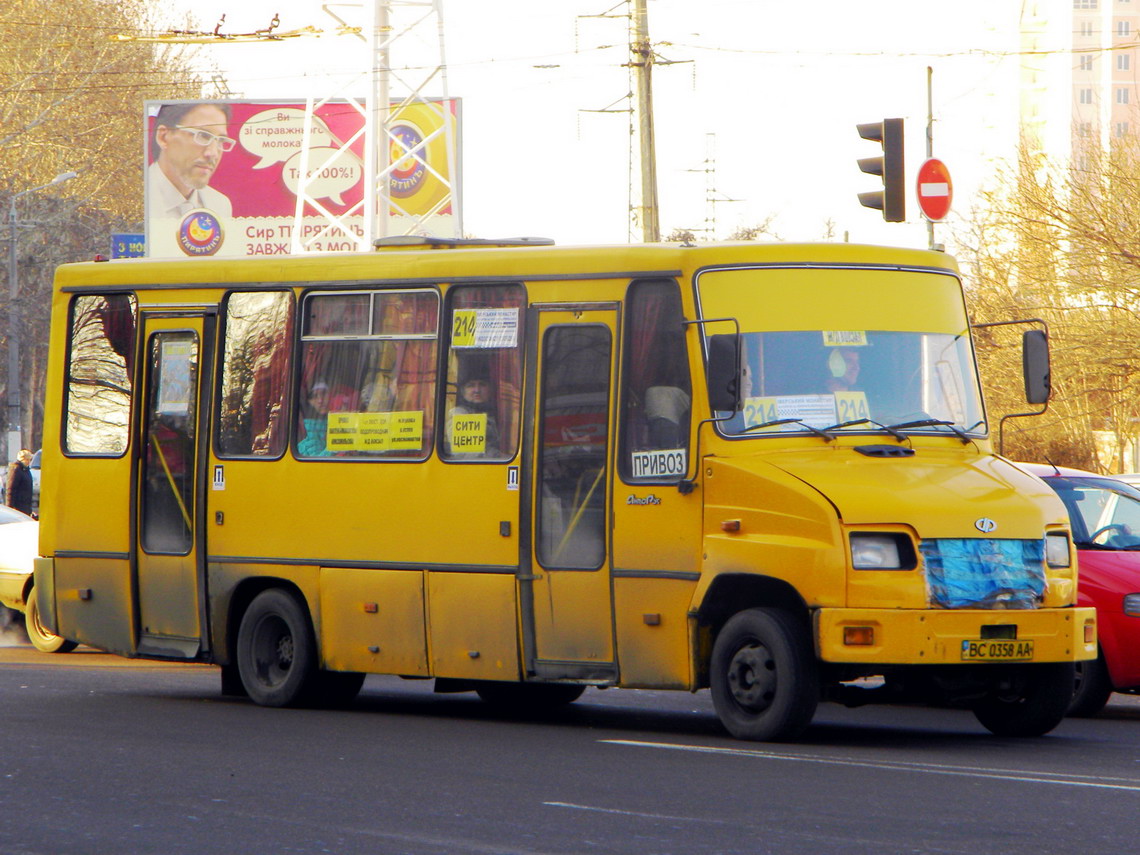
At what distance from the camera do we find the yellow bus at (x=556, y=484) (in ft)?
33.5

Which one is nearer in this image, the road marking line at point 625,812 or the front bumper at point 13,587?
the road marking line at point 625,812

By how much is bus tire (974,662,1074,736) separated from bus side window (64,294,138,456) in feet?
19.8

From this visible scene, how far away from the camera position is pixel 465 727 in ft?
38.3

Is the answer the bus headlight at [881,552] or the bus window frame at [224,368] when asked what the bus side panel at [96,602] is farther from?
the bus headlight at [881,552]

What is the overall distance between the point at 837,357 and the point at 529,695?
3.56m

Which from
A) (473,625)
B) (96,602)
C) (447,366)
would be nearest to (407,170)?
(96,602)

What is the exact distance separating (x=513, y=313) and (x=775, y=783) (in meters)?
3.87

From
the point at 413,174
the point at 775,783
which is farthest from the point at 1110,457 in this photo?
the point at 775,783

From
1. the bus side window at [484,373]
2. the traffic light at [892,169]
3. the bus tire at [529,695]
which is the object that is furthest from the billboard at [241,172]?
the bus side window at [484,373]

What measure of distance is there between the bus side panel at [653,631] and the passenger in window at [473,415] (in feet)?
4.23

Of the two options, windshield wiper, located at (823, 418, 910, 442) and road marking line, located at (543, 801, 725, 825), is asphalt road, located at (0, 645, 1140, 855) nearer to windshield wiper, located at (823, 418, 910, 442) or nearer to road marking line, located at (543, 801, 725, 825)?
road marking line, located at (543, 801, 725, 825)

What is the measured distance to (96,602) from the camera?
1359 cm

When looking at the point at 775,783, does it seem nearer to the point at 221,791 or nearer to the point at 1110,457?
the point at 221,791

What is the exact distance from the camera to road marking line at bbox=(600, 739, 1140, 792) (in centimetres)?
893
